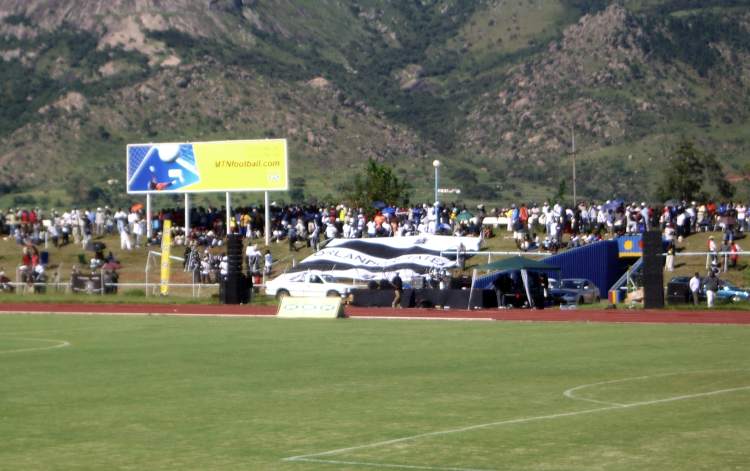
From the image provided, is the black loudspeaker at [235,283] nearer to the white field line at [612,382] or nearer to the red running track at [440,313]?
the red running track at [440,313]

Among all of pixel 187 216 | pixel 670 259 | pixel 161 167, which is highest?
pixel 161 167

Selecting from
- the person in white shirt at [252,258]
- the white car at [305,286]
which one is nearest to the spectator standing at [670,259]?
the white car at [305,286]

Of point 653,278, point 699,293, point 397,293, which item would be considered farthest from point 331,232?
point 653,278

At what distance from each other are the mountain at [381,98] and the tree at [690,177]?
27.7ft

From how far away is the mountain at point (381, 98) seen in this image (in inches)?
4970

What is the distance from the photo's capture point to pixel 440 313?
3931cm

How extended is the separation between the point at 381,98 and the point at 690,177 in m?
A: 70.2

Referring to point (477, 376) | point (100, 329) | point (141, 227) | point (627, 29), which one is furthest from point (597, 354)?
point (627, 29)

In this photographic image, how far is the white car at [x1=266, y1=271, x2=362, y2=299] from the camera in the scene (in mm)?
47062

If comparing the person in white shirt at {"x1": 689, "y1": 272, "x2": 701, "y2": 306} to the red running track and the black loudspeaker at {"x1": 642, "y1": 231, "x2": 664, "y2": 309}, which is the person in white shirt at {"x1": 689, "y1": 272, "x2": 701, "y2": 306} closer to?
the black loudspeaker at {"x1": 642, "y1": 231, "x2": 664, "y2": 309}

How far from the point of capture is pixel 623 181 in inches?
4914

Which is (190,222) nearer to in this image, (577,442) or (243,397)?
(243,397)

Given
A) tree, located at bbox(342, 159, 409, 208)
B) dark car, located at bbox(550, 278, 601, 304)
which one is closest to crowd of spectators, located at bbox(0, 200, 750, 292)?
dark car, located at bbox(550, 278, 601, 304)

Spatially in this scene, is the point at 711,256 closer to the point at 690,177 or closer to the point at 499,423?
the point at 499,423
